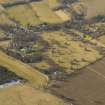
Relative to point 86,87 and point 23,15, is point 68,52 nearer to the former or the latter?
point 86,87

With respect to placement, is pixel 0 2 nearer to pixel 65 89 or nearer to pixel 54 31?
pixel 54 31

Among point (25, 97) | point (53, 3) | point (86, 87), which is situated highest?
point (53, 3)

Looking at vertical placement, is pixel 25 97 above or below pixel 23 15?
below

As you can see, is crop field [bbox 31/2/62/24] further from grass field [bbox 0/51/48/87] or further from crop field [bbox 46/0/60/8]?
grass field [bbox 0/51/48/87]

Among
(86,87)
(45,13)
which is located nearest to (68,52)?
(86,87)

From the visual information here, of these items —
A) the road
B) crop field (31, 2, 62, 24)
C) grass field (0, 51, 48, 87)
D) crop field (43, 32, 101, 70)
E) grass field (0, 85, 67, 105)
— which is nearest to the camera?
grass field (0, 85, 67, 105)

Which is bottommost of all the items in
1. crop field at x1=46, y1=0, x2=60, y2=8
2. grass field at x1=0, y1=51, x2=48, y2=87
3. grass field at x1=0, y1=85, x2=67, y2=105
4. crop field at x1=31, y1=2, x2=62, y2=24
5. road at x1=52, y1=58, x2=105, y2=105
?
road at x1=52, y1=58, x2=105, y2=105

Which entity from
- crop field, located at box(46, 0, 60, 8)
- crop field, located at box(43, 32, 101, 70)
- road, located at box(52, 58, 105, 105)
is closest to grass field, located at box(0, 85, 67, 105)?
road, located at box(52, 58, 105, 105)
